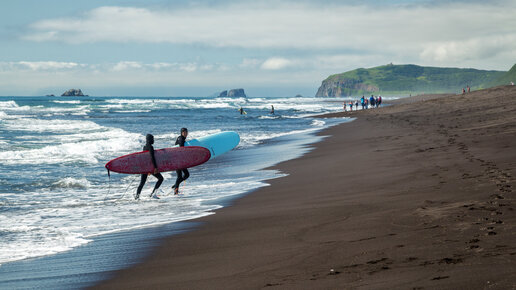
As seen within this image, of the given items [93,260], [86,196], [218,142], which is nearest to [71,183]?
[86,196]

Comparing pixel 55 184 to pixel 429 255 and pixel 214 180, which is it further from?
pixel 429 255

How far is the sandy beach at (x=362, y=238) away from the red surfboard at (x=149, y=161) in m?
3.05

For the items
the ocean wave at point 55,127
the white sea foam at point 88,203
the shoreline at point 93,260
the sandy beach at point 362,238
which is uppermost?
the ocean wave at point 55,127

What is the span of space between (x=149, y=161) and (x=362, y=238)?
7220 millimetres

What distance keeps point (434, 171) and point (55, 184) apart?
863 cm

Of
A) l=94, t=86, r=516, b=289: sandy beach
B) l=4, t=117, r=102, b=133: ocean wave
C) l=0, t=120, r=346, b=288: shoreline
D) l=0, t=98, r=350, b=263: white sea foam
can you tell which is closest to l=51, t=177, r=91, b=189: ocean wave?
l=0, t=98, r=350, b=263: white sea foam

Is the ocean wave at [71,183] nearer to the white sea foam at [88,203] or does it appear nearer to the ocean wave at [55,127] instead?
the white sea foam at [88,203]

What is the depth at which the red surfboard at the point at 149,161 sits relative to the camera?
11.0 metres

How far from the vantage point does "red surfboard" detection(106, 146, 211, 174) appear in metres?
11.0

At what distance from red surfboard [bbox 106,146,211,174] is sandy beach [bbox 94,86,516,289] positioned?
3047 millimetres

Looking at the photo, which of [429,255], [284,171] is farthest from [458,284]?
[284,171]

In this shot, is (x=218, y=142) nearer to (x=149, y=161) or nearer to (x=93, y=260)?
(x=149, y=161)

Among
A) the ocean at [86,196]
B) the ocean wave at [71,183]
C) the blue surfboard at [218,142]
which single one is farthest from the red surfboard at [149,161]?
the blue surfboard at [218,142]

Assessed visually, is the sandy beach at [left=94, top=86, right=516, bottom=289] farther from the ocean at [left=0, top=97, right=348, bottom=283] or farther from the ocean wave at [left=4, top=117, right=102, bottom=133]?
the ocean wave at [left=4, top=117, right=102, bottom=133]
